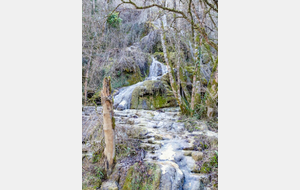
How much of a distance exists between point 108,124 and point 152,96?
1699mm

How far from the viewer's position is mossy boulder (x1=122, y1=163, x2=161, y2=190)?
106 inches

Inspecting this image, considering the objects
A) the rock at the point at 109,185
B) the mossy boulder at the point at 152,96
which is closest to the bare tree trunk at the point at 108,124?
the rock at the point at 109,185

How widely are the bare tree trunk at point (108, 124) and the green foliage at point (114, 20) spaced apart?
54.6 inches

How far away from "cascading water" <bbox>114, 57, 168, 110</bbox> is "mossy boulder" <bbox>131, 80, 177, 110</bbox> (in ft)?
0.40

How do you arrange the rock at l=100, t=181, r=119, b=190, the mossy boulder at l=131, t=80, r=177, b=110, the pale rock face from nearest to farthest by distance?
the rock at l=100, t=181, r=119, b=190, the pale rock face, the mossy boulder at l=131, t=80, r=177, b=110

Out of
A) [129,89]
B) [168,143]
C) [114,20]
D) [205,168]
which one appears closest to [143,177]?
[168,143]

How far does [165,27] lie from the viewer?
4.71 m

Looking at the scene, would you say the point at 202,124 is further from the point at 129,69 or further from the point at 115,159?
the point at 129,69

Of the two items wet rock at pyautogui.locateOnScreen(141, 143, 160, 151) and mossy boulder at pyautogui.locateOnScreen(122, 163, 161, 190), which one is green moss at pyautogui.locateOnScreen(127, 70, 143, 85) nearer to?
wet rock at pyautogui.locateOnScreen(141, 143, 160, 151)

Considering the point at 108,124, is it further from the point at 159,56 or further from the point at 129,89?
the point at 159,56

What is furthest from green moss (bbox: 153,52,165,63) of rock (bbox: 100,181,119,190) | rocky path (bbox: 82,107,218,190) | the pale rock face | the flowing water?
rock (bbox: 100,181,119,190)

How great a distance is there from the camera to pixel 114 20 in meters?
3.80

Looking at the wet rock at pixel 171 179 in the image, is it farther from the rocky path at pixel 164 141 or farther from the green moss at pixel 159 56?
the green moss at pixel 159 56
